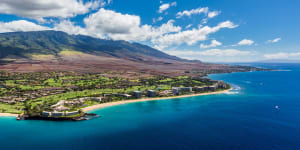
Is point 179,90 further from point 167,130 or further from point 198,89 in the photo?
point 167,130

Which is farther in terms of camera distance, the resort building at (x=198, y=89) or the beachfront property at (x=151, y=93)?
the resort building at (x=198, y=89)

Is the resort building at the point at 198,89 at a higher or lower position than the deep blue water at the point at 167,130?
higher

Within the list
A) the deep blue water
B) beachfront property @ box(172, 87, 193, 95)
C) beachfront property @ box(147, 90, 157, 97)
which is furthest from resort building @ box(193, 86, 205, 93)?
the deep blue water

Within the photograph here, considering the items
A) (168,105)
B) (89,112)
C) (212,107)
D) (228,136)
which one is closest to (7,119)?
(89,112)

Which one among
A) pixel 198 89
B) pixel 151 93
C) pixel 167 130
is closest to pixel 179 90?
pixel 198 89

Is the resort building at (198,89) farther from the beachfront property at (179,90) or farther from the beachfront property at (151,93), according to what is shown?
the beachfront property at (151,93)

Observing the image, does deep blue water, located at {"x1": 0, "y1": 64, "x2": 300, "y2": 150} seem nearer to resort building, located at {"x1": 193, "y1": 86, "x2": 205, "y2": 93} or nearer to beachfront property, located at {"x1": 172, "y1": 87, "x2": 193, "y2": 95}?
beachfront property, located at {"x1": 172, "y1": 87, "x2": 193, "y2": 95}

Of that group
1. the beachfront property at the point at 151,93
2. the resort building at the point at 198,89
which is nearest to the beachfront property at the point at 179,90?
the resort building at the point at 198,89

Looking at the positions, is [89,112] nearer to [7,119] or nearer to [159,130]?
[7,119]
